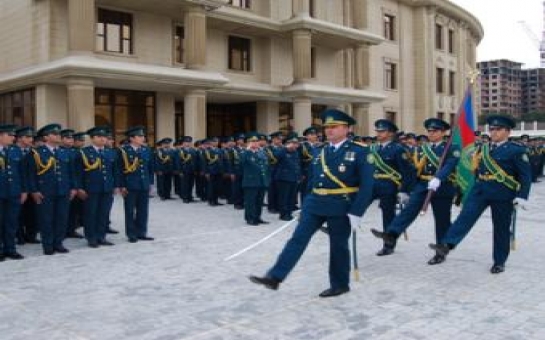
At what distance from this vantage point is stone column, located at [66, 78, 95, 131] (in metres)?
18.5

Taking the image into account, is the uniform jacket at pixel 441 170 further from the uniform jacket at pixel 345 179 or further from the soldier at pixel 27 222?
the soldier at pixel 27 222

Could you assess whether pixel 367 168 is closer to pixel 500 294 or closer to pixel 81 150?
pixel 500 294

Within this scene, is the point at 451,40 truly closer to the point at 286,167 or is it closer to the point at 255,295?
the point at 286,167

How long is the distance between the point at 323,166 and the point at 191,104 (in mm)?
16377

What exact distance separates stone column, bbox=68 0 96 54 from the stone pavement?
10.7 meters

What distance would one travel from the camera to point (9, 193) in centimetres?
828

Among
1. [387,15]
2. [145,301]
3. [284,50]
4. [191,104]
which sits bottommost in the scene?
[145,301]

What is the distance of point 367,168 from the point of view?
233 inches

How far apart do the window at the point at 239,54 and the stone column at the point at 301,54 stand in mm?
2381

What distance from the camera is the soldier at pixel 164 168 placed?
17.2 m

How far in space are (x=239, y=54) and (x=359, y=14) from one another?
7.56 m

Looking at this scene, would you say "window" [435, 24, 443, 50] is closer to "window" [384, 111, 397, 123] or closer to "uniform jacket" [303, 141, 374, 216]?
"window" [384, 111, 397, 123]

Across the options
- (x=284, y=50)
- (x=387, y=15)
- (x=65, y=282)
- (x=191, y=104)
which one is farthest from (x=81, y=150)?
(x=387, y=15)

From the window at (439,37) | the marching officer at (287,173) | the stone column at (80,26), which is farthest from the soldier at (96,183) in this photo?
the window at (439,37)
